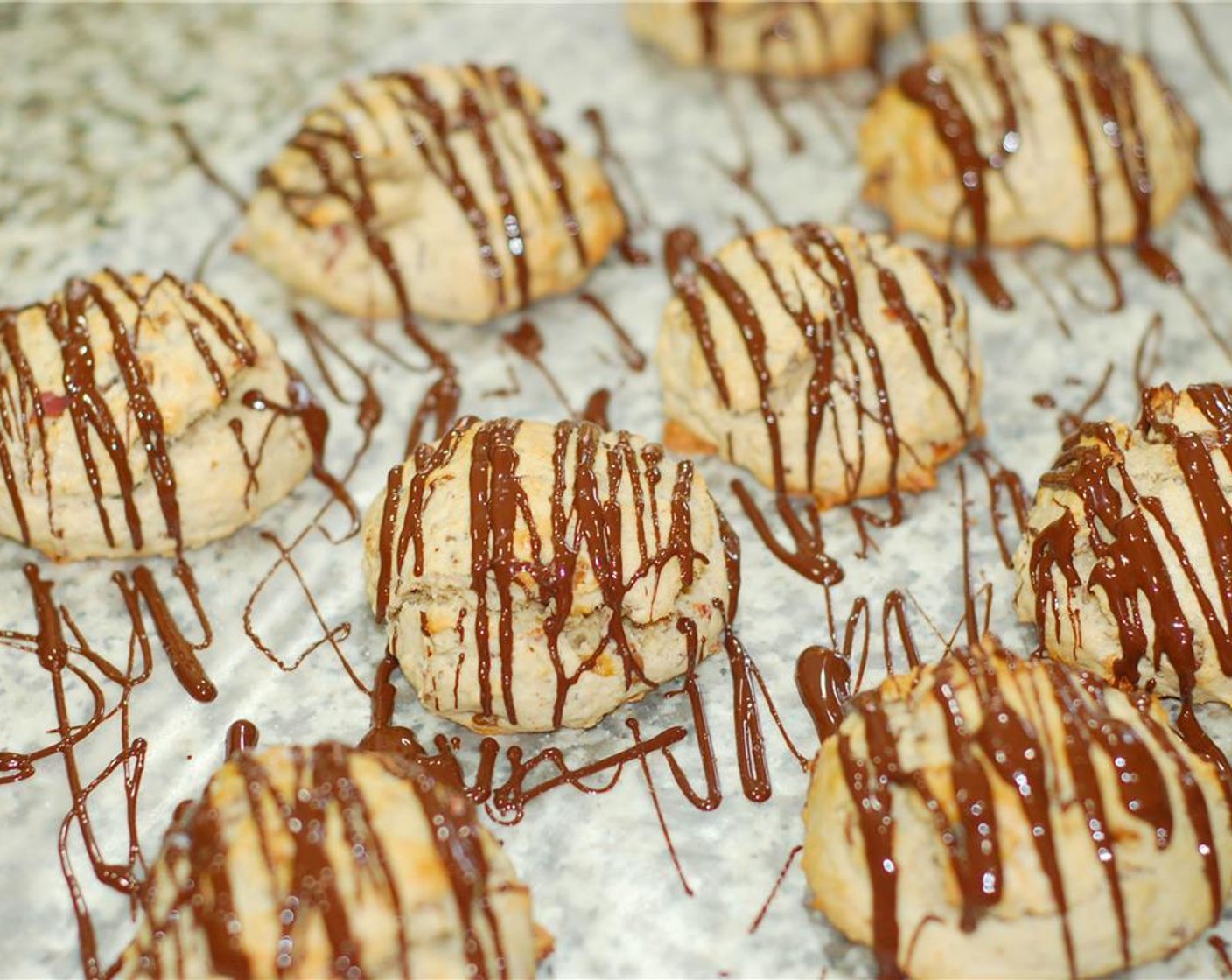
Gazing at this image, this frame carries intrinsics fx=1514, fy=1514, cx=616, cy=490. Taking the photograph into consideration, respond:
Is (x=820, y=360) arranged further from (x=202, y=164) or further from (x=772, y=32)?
(x=202, y=164)

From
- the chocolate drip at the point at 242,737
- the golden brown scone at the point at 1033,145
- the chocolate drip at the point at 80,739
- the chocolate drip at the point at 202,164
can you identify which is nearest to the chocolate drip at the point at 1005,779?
the chocolate drip at the point at 242,737

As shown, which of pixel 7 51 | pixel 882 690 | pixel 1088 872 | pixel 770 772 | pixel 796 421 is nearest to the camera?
pixel 1088 872

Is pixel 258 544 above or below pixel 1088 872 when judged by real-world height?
above

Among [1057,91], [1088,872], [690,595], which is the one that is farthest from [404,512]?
[1057,91]

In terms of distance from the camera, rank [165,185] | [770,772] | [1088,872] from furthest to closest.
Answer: [165,185] < [770,772] < [1088,872]

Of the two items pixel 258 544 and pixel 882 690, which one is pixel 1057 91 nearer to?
pixel 882 690

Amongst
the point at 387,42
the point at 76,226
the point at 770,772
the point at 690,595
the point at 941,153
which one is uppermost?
the point at 387,42

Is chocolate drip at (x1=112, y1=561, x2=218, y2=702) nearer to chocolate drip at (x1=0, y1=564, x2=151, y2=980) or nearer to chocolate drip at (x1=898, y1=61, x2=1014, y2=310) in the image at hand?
chocolate drip at (x1=0, y1=564, x2=151, y2=980)

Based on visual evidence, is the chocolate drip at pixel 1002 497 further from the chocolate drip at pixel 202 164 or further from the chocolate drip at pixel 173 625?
the chocolate drip at pixel 202 164
